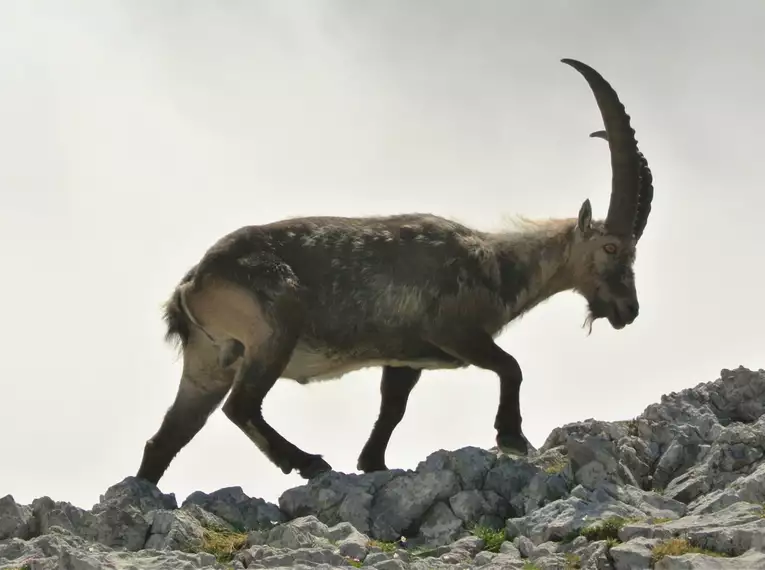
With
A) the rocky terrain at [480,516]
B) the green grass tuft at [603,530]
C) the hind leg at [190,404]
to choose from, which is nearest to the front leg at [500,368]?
the rocky terrain at [480,516]

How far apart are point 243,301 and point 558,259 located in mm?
4219

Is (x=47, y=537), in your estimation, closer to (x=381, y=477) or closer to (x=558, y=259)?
(x=381, y=477)

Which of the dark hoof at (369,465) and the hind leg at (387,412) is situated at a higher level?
the hind leg at (387,412)

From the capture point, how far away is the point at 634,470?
39.2ft

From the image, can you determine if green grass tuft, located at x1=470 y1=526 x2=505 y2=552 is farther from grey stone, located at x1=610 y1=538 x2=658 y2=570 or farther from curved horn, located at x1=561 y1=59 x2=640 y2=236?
curved horn, located at x1=561 y1=59 x2=640 y2=236

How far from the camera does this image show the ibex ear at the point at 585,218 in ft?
48.1

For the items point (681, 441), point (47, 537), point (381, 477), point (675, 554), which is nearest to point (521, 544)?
point (675, 554)

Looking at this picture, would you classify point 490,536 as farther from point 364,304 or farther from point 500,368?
point 364,304

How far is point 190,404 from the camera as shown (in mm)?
13789

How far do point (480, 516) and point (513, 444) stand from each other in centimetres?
201

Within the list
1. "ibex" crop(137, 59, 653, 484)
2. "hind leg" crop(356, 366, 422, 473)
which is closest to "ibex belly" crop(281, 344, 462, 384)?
"ibex" crop(137, 59, 653, 484)

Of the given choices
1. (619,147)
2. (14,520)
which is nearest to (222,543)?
(14,520)

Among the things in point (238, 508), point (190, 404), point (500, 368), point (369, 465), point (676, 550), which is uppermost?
point (190, 404)

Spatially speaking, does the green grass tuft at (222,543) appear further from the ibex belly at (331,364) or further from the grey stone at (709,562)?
the grey stone at (709,562)
